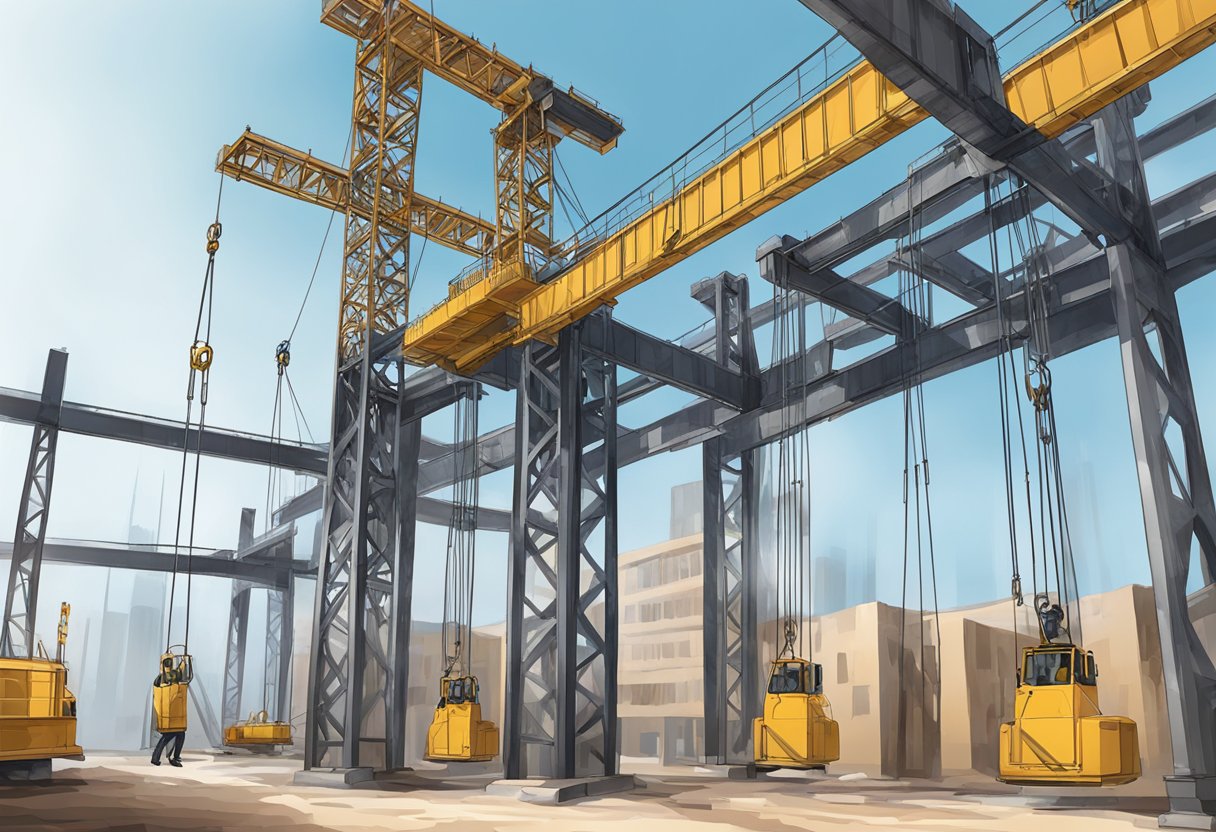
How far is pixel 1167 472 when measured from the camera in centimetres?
1455

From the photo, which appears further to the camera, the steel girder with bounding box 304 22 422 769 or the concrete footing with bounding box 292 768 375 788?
the steel girder with bounding box 304 22 422 769

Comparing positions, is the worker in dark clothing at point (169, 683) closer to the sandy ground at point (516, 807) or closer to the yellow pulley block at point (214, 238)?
the sandy ground at point (516, 807)

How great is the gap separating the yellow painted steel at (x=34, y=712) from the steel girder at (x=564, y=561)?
801 centimetres

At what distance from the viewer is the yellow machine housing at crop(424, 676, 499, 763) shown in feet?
60.6

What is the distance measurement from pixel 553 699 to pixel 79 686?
37.7 m

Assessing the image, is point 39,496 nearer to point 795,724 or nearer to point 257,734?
point 257,734

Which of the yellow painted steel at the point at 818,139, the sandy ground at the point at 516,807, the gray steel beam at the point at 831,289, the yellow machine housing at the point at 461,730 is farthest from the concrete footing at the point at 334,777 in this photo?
the gray steel beam at the point at 831,289

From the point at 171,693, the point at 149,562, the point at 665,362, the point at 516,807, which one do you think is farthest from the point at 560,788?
the point at 149,562

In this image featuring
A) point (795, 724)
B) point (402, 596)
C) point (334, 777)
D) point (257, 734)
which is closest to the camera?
point (795, 724)

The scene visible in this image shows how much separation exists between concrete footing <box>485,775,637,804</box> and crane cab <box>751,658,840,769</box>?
4140mm

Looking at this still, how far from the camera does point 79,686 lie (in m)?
47.8

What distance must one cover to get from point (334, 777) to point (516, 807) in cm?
614

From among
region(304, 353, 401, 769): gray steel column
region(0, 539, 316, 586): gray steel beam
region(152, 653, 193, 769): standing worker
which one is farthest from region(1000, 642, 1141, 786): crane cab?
region(0, 539, 316, 586): gray steel beam

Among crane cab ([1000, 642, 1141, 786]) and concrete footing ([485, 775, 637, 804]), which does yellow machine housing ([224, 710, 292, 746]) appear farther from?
crane cab ([1000, 642, 1141, 786])
